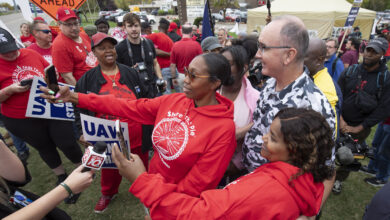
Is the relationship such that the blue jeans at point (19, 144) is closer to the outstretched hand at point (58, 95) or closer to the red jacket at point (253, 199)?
the outstretched hand at point (58, 95)

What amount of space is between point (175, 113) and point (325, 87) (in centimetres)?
168

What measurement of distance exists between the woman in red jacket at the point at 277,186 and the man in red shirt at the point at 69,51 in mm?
2848

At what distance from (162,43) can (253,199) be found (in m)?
6.08

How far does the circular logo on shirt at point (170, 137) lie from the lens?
1646 millimetres

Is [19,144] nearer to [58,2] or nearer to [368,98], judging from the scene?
[58,2]

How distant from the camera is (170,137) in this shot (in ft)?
5.57

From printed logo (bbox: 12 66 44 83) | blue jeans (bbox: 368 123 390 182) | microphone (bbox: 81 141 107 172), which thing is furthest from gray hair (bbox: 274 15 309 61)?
printed logo (bbox: 12 66 44 83)

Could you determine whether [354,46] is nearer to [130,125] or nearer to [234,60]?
[234,60]

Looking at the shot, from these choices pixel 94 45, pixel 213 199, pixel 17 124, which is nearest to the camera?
pixel 213 199

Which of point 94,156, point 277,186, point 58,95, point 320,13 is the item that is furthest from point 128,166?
point 320,13

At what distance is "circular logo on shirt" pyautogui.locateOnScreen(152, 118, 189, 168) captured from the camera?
5.40 ft

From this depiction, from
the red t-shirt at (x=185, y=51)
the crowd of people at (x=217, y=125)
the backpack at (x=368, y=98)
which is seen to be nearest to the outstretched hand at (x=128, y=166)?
the crowd of people at (x=217, y=125)

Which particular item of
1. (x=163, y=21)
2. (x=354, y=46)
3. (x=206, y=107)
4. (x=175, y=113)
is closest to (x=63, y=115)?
(x=175, y=113)

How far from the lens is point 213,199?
113cm
